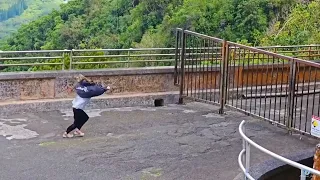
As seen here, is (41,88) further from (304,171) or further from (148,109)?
(304,171)

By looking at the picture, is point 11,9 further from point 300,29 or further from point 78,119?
point 78,119

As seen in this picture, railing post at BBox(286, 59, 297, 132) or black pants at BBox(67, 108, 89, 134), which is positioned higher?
railing post at BBox(286, 59, 297, 132)

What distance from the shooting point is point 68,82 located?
1156 cm

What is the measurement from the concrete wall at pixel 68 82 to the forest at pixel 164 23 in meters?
12.0

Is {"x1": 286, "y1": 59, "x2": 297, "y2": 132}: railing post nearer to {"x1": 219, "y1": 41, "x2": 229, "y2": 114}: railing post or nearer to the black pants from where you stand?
{"x1": 219, "y1": 41, "x2": 229, "y2": 114}: railing post

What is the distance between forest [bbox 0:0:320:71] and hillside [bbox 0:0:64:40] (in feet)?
126

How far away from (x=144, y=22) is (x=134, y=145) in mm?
28166

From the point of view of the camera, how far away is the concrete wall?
36.3ft

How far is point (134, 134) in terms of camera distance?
9.75 metres

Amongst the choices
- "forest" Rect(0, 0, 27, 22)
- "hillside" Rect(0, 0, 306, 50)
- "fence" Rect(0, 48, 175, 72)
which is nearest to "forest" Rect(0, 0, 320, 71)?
"hillside" Rect(0, 0, 306, 50)

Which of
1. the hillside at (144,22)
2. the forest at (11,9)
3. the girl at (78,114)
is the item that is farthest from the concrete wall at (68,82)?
the forest at (11,9)

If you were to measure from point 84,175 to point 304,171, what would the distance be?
12.9ft

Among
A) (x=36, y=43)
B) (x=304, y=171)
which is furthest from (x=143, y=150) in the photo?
(x=36, y=43)

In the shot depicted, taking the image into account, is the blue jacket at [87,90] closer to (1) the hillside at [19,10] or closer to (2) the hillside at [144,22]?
(2) the hillside at [144,22]
